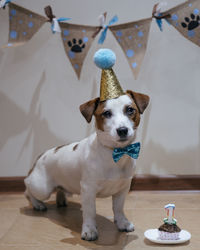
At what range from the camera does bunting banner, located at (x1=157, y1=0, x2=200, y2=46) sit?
5.86 feet

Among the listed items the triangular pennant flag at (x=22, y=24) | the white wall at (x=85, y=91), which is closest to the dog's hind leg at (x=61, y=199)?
the white wall at (x=85, y=91)

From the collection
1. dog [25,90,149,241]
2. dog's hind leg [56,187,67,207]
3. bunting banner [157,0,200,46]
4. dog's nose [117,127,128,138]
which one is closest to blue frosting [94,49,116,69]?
dog [25,90,149,241]

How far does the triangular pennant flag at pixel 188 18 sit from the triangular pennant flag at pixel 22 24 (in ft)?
2.33

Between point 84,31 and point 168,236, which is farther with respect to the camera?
point 84,31

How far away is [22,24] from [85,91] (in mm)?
599

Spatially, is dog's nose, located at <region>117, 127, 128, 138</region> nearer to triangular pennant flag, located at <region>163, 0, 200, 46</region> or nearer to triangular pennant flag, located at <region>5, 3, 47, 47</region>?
triangular pennant flag, located at <region>163, 0, 200, 46</region>

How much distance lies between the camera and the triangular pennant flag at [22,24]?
1913 millimetres

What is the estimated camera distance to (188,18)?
1.80 meters

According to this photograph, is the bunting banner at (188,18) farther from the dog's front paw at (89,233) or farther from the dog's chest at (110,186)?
the dog's front paw at (89,233)

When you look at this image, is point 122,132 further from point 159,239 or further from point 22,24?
point 22,24

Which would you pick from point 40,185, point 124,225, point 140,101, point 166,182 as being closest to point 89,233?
point 124,225

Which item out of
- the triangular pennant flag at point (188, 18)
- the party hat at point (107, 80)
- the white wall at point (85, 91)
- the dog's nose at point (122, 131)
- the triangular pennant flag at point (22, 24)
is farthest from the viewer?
the white wall at point (85, 91)

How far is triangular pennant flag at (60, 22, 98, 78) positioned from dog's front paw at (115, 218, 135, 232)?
2.69 feet

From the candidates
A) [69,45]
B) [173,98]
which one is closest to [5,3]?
[69,45]
